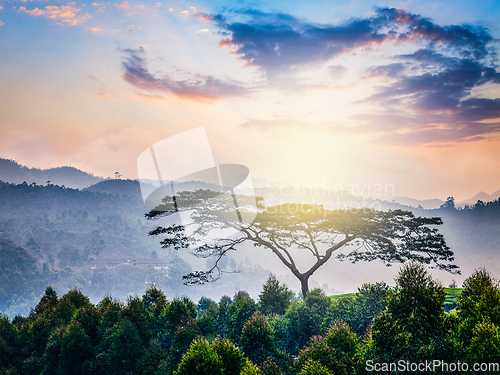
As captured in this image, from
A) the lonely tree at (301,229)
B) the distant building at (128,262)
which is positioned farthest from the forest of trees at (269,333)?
the distant building at (128,262)

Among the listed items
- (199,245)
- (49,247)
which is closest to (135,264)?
(49,247)

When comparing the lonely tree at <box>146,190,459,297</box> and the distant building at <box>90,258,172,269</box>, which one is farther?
the distant building at <box>90,258,172,269</box>

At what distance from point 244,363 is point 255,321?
3008 millimetres

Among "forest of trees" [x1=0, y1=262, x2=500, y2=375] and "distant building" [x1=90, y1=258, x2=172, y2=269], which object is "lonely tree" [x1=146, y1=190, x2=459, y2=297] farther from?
"distant building" [x1=90, y1=258, x2=172, y2=269]

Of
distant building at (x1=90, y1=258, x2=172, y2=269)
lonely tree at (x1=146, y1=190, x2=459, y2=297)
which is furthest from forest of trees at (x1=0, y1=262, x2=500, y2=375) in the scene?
distant building at (x1=90, y1=258, x2=172, y2=269)

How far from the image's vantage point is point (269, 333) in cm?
1273

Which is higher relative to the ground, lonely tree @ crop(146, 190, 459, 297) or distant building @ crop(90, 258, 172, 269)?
lonely tree @ crop(146, 190, 459, 297)

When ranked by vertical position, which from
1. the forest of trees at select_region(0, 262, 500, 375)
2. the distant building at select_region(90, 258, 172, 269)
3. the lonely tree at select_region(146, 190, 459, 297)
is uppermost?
the lonely tree at select_region(146, 190, 459, 297)

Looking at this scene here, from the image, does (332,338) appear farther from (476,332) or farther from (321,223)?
(321,223)

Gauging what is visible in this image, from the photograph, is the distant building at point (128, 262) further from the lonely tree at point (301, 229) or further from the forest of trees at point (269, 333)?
the lonely tree at point (301, 229)

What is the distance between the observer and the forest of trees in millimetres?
9023

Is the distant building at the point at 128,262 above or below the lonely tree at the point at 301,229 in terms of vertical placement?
below

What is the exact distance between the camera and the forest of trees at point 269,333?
9.02 metres

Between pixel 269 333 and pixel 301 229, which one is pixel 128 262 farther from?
pixel 269 333
